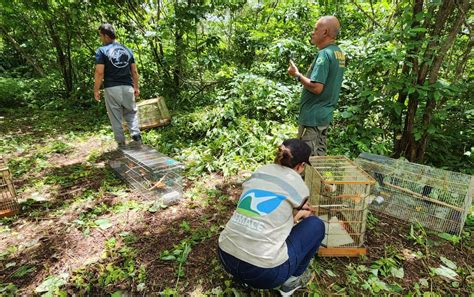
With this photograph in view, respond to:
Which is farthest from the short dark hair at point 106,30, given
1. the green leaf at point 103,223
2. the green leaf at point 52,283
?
the green leaf at point 52,283

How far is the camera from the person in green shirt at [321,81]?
275 cm

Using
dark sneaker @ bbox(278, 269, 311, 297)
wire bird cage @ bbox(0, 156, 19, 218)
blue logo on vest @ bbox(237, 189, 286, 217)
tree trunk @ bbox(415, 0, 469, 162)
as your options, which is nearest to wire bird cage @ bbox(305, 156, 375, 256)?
dark sneaker @ bbox(278, 269, 311, 297)

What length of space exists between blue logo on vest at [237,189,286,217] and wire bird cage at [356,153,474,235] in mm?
2007

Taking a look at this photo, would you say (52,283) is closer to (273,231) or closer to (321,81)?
(273,231)

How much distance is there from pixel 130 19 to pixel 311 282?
7154 mm

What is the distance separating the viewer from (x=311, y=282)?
7.36 feet

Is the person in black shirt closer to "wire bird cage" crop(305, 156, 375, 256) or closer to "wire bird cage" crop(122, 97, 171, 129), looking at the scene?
"wire bird cage" crop(122, 97, 171, 129)

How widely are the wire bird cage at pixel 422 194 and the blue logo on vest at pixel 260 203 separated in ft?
6.58

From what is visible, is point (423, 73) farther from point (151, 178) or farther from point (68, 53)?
point (68, 53)

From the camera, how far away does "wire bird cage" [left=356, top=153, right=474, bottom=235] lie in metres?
2.79

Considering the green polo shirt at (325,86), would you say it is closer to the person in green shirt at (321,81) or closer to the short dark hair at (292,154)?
the person in green shirt at (321,81)

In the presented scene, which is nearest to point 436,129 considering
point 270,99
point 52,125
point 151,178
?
point 270,99

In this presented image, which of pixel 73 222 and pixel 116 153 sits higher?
pixel 116 153

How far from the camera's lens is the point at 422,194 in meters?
2.98
